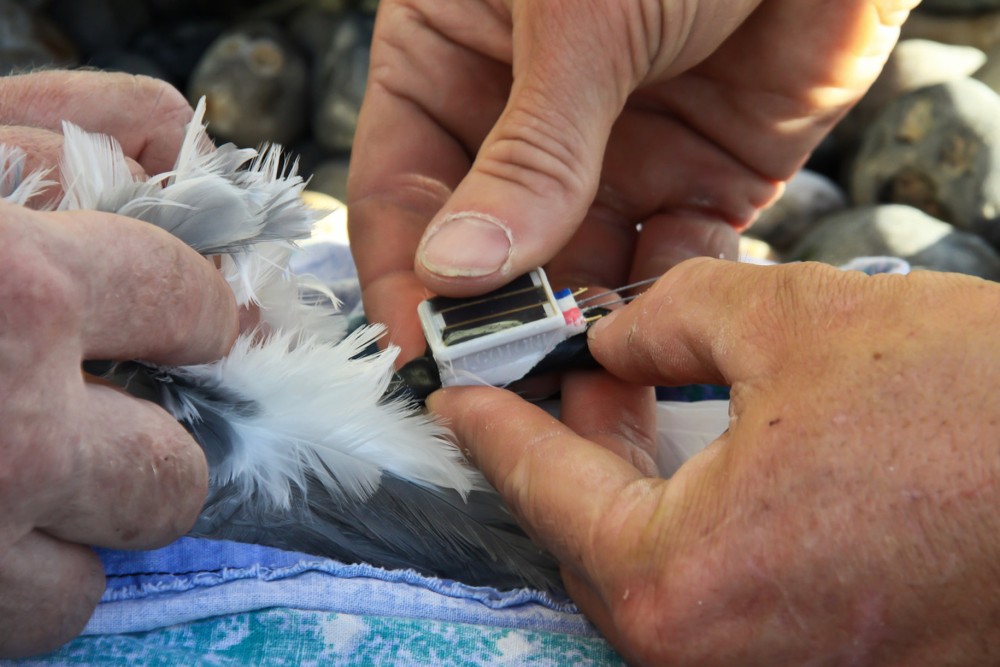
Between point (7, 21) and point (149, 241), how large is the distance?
211 centimetres

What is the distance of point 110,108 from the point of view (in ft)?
2.18

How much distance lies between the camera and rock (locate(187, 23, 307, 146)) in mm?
2232

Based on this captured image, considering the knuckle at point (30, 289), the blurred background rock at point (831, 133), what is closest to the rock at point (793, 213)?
the blurred background rock at point (831, 133)

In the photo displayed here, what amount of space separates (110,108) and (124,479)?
0.33m

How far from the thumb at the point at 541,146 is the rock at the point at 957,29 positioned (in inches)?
67.2

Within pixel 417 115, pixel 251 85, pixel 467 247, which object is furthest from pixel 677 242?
pixel 251 85

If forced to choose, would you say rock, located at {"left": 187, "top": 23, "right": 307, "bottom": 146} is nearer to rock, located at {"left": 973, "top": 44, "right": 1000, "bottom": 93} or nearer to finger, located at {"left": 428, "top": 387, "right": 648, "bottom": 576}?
rock, located at {"left": 973, "top": 44, "right": 1000, "bottom": 93}

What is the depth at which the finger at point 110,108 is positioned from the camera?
65cm

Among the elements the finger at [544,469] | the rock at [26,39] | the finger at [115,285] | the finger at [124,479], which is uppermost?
the finger at [115,285]

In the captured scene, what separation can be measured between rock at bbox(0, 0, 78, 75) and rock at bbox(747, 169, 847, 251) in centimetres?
168

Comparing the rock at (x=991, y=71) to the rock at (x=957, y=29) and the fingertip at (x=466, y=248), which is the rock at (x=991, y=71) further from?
the fingertip at (x=466, y=248)

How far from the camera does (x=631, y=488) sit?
22.6 inches

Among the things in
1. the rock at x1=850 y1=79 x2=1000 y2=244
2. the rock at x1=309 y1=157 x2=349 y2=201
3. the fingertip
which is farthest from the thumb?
the rock at x1=309 y1=157 x2=349 y2=201

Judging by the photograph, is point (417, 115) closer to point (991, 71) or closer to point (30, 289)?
point (30, 289)
